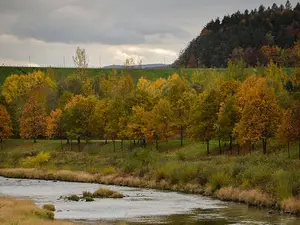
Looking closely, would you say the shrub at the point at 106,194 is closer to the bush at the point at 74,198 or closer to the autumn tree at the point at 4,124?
the bush at the point at 74,198

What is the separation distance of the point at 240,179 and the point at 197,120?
114ft

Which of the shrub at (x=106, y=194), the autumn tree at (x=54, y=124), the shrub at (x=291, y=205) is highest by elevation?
the autumn tree at (x=54, y=124)

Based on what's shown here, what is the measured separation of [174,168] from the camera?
77000 mm

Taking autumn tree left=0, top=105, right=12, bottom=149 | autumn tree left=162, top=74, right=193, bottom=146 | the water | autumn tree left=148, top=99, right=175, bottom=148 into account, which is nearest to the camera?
the water

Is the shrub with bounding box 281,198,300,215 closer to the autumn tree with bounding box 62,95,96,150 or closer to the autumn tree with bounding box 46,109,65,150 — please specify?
the autumn tree with bounding box 62,95,96,150

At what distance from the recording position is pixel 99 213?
54.5m

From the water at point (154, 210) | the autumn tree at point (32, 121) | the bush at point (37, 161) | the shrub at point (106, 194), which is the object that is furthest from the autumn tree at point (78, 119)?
the shrub at point (106, 194)

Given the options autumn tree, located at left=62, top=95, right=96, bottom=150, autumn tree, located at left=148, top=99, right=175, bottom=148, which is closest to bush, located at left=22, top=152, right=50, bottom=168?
autumn tree, located at left=62, top=95, right=96, bottom=150

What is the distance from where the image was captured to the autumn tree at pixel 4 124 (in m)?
133

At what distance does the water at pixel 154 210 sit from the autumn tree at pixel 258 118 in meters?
21.0

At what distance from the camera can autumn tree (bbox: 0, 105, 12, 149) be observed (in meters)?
133

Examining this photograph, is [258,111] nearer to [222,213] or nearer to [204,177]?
[204,177]

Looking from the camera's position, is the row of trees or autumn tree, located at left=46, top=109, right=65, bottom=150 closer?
the row of trees

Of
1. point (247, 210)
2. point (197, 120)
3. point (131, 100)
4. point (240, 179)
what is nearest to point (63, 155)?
point (131, 100)
